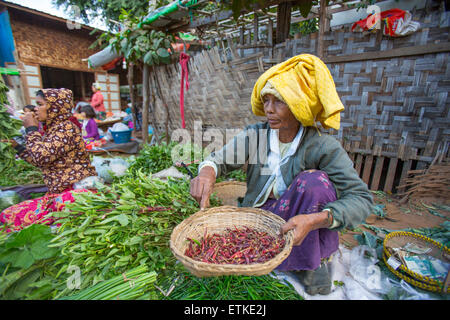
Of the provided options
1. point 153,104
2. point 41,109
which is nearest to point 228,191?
point 41,109

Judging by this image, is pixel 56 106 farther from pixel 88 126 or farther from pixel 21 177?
pixel 88 126

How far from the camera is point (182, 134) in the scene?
5.15 metres

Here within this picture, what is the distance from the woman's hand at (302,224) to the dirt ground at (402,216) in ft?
3.99

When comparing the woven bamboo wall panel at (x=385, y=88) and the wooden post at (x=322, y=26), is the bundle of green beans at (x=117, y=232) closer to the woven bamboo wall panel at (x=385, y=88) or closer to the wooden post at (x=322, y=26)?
the woven bamboo wall panel at (x=385, y=88)

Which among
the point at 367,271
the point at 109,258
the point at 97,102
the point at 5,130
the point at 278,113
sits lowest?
the point at 367,271

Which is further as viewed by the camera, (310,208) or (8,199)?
(8,199)

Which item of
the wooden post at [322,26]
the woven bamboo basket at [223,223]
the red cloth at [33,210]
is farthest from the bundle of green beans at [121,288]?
the wooden post at [322,26]

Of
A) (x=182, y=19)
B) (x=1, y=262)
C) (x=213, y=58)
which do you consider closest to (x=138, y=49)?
(x=182, y=19)

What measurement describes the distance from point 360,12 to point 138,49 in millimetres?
4292

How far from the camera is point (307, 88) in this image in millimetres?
1428

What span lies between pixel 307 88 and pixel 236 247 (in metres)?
1.06

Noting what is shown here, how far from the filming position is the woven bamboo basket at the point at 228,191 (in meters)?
2.68

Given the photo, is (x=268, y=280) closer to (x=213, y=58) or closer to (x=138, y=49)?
(x=213, y=58)

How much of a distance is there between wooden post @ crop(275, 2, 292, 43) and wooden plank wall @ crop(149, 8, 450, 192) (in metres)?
0.20
